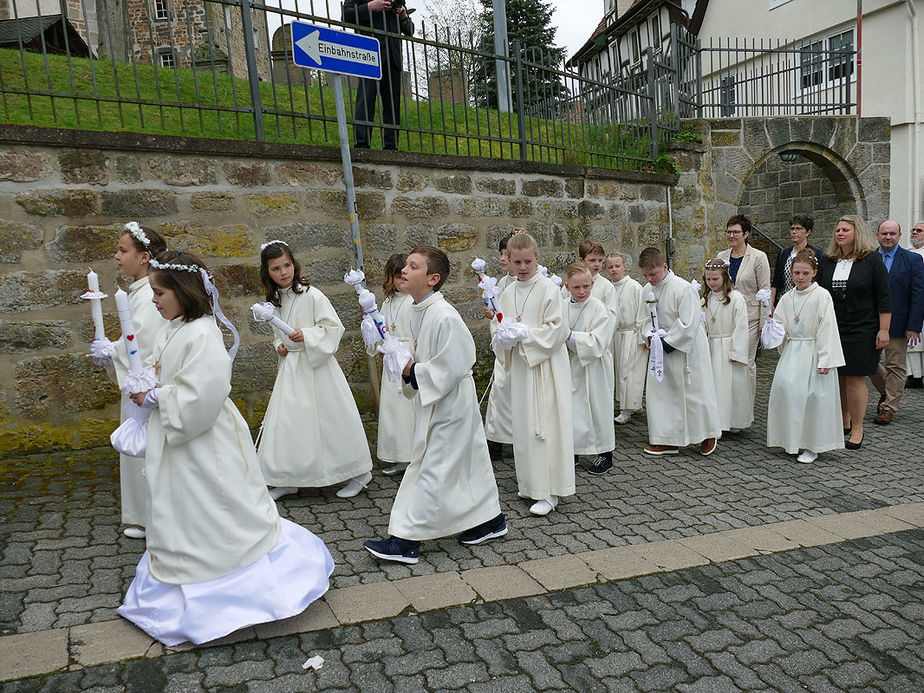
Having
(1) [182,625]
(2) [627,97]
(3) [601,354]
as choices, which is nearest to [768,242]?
(2) [627,97]

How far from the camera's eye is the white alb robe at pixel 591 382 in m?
Answer: 5.78

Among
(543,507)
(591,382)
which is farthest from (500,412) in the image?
(543,507)

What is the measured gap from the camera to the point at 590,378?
620 centimetres

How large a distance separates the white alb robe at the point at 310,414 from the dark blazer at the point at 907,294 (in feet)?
20.4

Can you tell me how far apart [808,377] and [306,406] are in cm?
448

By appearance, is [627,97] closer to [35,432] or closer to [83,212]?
[83,212]

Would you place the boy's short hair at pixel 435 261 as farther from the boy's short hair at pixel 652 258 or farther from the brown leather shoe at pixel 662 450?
the brown leather shoe at pixel 662 450

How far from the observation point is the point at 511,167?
8.35 meters

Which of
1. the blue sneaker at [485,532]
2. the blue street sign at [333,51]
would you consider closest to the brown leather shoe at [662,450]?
the blue sneaker at [485,532]

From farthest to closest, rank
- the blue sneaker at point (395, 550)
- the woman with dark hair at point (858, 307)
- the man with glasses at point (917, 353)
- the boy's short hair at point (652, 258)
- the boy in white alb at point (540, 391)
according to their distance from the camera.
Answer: the man with glasses at point (917, 353), the woman with dark hair at point (858, 307), the boy's short hair at point (652, 258), the boy in white alb at point (540, 391), the blue sneaker at point (395, 550)

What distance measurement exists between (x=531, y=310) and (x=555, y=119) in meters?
4.79

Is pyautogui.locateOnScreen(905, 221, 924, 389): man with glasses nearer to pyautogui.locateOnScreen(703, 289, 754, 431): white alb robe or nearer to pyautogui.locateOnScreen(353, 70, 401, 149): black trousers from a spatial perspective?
pyautogui.locateOnScreen(703, 289, 754, 431): white alb robe

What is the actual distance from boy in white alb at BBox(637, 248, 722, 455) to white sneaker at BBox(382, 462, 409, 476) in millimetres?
2374

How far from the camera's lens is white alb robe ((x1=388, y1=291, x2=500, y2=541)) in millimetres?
4117
